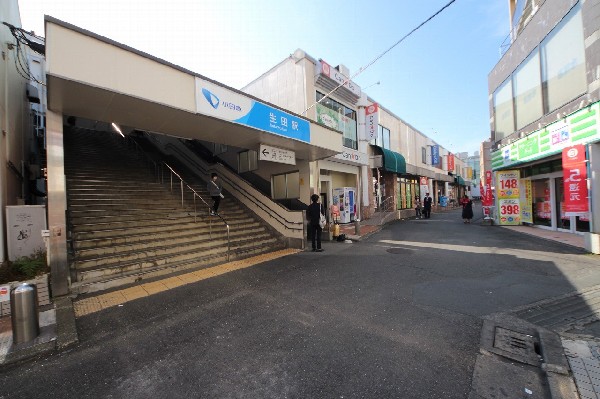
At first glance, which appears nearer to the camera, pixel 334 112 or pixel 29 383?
pixel 29 383

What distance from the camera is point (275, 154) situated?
967cm

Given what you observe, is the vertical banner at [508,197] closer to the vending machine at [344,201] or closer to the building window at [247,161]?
the vending machine at [344,201]

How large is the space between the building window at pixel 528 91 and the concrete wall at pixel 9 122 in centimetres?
1793

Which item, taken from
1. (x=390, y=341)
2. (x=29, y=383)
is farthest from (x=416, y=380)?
(x=29, y=383)

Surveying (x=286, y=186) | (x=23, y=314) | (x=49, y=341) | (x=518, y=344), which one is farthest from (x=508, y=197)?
(x=23, y=314)

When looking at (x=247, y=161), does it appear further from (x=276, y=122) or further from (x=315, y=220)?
(x=315, y=220)

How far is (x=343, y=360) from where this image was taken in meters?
2.97

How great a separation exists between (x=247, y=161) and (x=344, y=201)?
6258 mm

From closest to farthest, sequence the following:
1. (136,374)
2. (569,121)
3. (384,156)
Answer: (136,374)
(569,121)
(384,156)

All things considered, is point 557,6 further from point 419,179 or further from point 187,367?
point 419,179

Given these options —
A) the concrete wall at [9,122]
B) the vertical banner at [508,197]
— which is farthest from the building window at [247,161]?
the vertical banner at [508,197]

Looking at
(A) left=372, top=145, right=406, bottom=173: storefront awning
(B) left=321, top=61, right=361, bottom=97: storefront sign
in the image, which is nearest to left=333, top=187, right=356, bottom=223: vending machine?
(A) left=372, top=145, right=406, bottom=173: storefront awning

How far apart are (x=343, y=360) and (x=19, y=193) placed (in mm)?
10282

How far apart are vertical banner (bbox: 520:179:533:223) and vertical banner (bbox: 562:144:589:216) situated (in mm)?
6379
